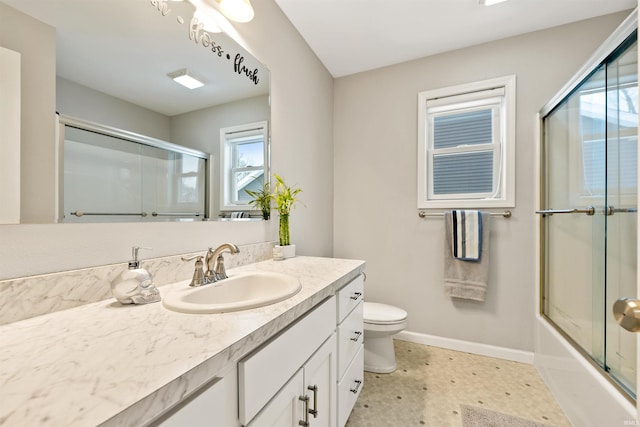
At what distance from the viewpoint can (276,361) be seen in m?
A: 0.73

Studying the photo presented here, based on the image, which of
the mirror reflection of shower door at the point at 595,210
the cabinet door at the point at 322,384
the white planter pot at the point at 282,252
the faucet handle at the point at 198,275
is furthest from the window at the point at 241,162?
the mirror reflection of shower door at the point at 595,210

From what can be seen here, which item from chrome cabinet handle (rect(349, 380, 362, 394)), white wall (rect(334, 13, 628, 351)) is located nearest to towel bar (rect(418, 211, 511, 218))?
white wall (rect(334, 13, 628, 351))

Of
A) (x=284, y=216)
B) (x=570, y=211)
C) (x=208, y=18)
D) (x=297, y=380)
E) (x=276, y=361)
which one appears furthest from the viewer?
(x=284, y=216)

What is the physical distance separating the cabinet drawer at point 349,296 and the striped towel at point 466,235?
0.99 m

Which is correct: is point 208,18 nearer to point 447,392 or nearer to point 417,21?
point 417,21

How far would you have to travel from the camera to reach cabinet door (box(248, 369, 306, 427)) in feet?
2.25

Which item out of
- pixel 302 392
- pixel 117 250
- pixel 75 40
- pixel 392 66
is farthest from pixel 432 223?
pixel 75 40

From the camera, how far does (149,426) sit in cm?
43

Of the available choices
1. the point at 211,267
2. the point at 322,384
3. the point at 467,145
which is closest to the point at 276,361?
the point at 322,384

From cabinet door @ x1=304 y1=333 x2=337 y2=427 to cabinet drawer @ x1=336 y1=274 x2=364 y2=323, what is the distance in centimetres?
12

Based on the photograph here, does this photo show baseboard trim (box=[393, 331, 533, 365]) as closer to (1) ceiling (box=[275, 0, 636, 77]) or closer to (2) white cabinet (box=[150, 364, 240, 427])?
(2) white cabinet (box=[150, 364, 240, 427])

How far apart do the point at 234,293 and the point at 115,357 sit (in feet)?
2.03

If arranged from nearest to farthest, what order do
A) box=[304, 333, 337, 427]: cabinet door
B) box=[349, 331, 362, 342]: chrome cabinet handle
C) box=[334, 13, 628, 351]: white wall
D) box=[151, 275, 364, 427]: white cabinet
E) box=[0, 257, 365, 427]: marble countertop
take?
box=[0, 257, 365, 427]: marble countertop < box=[151, 275, 364, 427]: white cabinet < box=[304, 333, 337, 427]: cabinet door < box=[349, 331, 362, 342]: chrome cabinet handle < box=[334, 13, 628, 351]: white wall

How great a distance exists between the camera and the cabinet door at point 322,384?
0.92 metres
